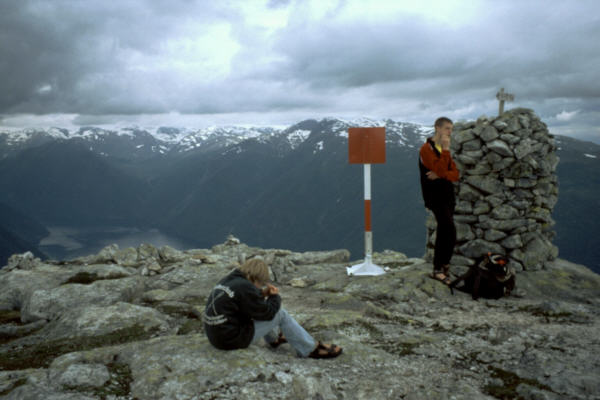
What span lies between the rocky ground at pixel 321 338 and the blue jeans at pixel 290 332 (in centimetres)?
22

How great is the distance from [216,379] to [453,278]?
892 cm

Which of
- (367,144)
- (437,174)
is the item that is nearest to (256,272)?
(437,174)

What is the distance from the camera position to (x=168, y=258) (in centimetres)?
1761

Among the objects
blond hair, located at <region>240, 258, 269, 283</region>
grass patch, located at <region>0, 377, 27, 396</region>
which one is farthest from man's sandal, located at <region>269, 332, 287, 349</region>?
grass patch, located at <region>0, 377, 27, 396</region>

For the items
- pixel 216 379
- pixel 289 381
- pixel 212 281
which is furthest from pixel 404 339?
pixel 212 281

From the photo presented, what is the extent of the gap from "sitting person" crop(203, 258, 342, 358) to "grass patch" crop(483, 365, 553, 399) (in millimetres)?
2373

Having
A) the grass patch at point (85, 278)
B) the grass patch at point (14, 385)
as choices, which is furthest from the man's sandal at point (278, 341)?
the grass patch at point (85, 278)

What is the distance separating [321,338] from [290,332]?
4.32 feet

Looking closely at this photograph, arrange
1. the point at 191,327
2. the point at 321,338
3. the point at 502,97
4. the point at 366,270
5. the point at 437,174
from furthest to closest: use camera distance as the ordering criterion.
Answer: the point at 366,270 < the point at 502,97 < the point at 437,174 < the point at 191,327 < the point at 321,338

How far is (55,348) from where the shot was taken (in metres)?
7.67

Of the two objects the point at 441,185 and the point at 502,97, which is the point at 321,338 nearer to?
the point at 441,185

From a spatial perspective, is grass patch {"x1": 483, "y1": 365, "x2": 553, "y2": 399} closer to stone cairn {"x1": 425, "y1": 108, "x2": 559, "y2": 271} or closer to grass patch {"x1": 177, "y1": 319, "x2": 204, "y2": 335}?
grass patch {"x1": 177, "y1": 319, "x2": 204, "y2": 335}

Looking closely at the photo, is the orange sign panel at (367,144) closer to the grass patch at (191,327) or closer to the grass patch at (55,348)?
the grass patch at (191,327)

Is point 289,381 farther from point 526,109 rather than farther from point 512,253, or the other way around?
point 526,109
